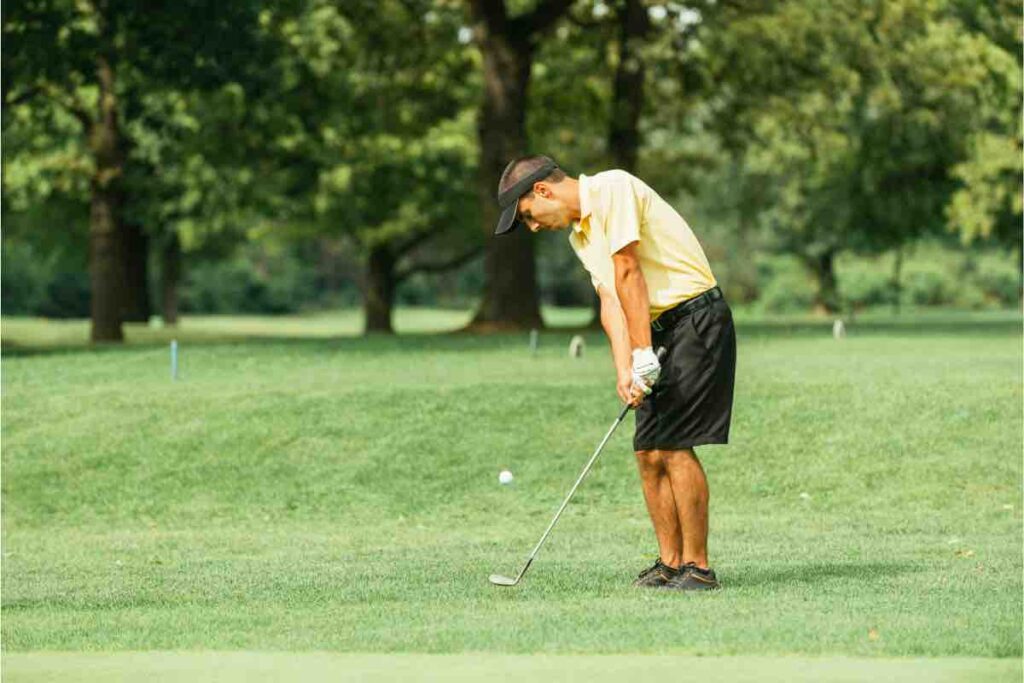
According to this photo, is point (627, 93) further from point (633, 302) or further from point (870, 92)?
point (633, 302)

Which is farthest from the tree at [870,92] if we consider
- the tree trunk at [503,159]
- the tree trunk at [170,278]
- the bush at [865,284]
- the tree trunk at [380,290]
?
the bush at [865,284]

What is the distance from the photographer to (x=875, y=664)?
6.72 m

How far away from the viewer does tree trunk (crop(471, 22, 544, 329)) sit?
35.2 metres

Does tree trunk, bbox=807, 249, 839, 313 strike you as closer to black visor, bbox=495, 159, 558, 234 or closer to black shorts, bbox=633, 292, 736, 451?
black shorts, bbox=633, 292, 736, 451

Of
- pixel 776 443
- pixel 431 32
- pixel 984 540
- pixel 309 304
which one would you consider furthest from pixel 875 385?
pixel 309 304

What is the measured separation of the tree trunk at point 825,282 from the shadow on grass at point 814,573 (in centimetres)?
6748

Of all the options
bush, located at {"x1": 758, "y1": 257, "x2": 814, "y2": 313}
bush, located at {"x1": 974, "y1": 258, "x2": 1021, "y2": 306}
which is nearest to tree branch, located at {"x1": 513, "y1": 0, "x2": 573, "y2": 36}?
bush, located at {"x1": 758, "y1": 257, "x2": 814, "y2": 313}

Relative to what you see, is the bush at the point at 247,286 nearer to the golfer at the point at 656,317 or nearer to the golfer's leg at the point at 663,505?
the golfer's leg at the point at 663,505

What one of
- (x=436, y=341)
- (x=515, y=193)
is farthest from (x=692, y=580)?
(x=436, y=341)

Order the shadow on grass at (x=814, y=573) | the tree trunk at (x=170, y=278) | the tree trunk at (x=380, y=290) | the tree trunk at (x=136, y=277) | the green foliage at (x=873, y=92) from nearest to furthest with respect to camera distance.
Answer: the shadow on grass at (x=814, y=573) → the green foliage at (x=873, y=92) → the tree trunk at (x=136, y=277) → the tree trunk at (x=380, y=290) → the tree trunk at (x=170, y=278)

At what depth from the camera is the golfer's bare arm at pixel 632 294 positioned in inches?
339

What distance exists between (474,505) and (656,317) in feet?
25.2

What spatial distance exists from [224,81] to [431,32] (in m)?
10.7

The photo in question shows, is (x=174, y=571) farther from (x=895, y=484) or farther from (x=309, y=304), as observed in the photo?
(x=309, y=304)
